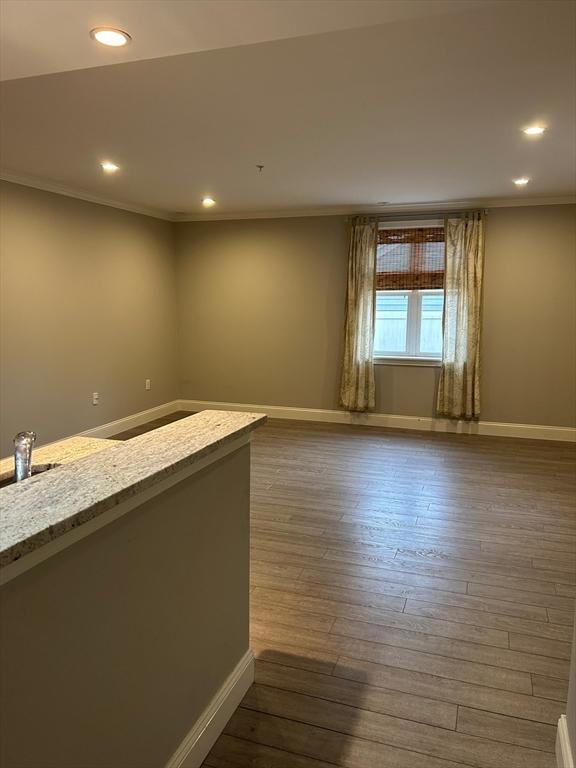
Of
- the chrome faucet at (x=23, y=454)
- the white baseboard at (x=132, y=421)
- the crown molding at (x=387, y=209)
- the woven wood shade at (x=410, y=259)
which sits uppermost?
the crown molding at (x=387, y=209)

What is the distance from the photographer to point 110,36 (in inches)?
69.0

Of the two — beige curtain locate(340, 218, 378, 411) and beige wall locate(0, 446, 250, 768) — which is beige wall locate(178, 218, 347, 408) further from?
beige wall locate(0, 446, 250, 768)

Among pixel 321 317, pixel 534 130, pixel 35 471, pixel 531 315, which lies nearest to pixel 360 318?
pixel 321 317

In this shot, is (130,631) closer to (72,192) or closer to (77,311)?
(77,311)

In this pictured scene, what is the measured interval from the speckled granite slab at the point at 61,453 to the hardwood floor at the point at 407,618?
1.07 metres

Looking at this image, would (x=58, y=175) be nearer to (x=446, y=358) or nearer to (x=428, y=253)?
(x=428, y=253)

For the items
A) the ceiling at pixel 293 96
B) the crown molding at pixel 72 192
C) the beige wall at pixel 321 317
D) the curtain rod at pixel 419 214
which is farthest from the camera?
the curtain rod at pixel 419 214

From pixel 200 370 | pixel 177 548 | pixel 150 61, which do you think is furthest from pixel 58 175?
pixel 177 548

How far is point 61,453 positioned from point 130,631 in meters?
0.88

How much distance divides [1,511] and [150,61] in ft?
6.91

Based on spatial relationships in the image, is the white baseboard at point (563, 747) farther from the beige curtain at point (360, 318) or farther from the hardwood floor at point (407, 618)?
the beige curtain at point (360, 318)

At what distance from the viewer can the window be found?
5.71 metres

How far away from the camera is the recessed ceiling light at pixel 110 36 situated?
5.62 feet

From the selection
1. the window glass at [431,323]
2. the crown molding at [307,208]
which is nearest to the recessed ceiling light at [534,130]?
the crown molding at [307,208]
